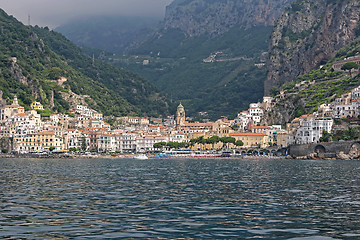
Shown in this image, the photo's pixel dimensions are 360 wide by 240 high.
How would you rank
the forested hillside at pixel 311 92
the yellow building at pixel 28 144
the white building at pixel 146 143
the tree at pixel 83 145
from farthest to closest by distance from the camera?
the white building at pixel 146 143, the tree at pixel 83 145, the yellow building at pixel 28 144, the forested hillside at pixel 311 92

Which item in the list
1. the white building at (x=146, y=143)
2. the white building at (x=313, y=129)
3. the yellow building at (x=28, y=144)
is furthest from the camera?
the white building at (x=146, y=143)

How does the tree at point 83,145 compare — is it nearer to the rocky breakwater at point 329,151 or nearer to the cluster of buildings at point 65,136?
the cluster of buildings at point 65,136

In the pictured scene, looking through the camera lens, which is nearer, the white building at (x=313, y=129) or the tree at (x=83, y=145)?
the white building at (x=313, y=129)

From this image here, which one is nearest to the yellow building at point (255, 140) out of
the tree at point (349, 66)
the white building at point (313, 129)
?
the white building at point (313, 129)

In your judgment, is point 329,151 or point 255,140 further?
point 255,140

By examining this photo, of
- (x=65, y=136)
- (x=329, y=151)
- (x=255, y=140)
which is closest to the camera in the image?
(x=329, y=151)

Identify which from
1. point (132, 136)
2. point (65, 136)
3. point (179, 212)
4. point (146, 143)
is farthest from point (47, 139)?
point (179, 212)

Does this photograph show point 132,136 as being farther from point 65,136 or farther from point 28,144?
point 28,144

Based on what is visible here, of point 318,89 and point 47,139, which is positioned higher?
point 318,89

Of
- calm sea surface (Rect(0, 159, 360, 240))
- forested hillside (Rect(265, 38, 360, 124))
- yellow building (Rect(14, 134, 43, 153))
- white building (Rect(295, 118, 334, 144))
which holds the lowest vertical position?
calm sea surface (Rect(0, 159, 360, 240))

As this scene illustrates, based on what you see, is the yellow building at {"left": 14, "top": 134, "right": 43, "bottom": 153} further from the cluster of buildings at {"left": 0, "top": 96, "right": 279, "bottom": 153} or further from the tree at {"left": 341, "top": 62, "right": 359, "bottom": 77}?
the tree at {"left": 341, "top": 62, "right": 359, "bottom": 77}

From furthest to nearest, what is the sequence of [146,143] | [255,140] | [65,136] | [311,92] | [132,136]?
1. [146,143]
2. [132,136]
3. [65,136]
4. [311,92]
5. [255,140]

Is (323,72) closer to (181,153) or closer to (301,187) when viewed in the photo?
(181,153)

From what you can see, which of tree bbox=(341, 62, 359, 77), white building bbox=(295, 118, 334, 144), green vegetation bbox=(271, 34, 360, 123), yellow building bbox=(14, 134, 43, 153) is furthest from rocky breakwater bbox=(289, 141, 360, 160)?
yellow building bbox=(14, 134, 43, 153)
